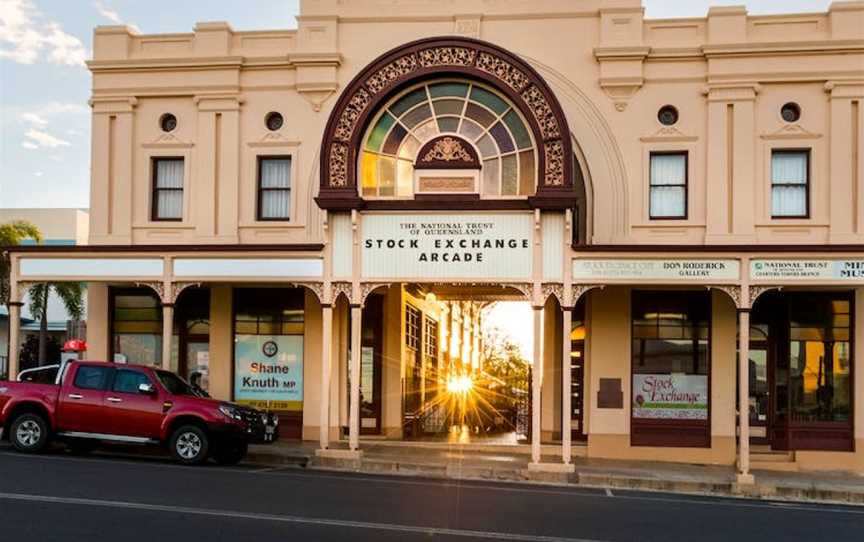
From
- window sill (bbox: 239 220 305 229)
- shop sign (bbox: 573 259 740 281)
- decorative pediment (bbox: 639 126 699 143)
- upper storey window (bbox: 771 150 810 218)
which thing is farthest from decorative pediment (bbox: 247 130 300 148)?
upper storey window (bbox: 771 150 810 218)

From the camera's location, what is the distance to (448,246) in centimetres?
1828

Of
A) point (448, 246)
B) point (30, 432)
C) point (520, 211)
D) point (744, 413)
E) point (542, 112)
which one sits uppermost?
point (542, 112)

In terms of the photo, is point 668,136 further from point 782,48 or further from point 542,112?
point 542,112

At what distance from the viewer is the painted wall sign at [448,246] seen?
1814 centimetres

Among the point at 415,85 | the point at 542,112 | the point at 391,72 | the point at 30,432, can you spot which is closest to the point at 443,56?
the point at 415,85

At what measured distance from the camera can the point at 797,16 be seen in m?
19.9

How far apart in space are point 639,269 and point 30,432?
1138cm

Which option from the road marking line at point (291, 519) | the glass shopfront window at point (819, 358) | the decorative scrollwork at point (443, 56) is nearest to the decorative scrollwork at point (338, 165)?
the decorative scrollwork at point (443, 56)

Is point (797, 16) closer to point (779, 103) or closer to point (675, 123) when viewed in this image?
point (779, 103)

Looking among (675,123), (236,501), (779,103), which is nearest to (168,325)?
(236,501)

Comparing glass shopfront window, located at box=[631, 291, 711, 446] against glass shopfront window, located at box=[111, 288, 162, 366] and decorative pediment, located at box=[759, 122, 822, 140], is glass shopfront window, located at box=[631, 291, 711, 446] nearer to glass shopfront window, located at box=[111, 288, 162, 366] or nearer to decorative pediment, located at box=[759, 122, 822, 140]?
decorative pediment, located at box=[759, 122, 822, 140]

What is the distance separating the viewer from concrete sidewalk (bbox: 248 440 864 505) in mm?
16344

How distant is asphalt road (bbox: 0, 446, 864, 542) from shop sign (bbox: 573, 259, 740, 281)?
4.10 metres

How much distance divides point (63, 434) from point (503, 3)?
12.5 m
